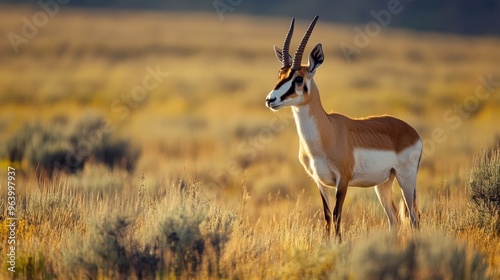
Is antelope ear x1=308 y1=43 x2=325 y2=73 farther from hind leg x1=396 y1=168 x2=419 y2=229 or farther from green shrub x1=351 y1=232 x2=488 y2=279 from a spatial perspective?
green shrub x1=351 y1=232 x2=488 y2=279

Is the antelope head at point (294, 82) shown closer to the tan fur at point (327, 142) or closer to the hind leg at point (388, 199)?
the tan fur at point (327, 142)

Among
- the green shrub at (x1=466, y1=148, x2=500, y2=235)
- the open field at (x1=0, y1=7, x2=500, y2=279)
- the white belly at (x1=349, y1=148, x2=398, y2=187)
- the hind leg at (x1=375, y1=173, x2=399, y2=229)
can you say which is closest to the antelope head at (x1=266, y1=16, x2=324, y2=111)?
the white belly at (x1=349, y1=148, x2=398, y2=187)

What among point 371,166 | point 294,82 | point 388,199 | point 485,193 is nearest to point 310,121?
point 294,82

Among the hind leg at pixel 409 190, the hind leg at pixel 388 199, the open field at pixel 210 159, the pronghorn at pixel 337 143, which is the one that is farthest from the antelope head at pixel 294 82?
the hind leg at pixel 388 199

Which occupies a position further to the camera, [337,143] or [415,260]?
[337,143]

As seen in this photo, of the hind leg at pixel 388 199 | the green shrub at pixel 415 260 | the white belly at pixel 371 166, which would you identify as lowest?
the green shrub at pixel 415 260

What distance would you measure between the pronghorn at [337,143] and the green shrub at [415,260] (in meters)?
1.57

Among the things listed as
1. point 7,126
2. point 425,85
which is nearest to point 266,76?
point 425,85

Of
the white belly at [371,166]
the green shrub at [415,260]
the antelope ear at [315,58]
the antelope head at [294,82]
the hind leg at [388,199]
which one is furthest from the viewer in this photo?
the hind leg at [388,199]

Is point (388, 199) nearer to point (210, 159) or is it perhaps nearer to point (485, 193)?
point (485, 193)

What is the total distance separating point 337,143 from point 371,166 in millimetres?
606

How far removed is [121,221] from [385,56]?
52237 mm

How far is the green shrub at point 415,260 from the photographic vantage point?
20.6ft

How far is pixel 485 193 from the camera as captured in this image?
9289 millimetres
